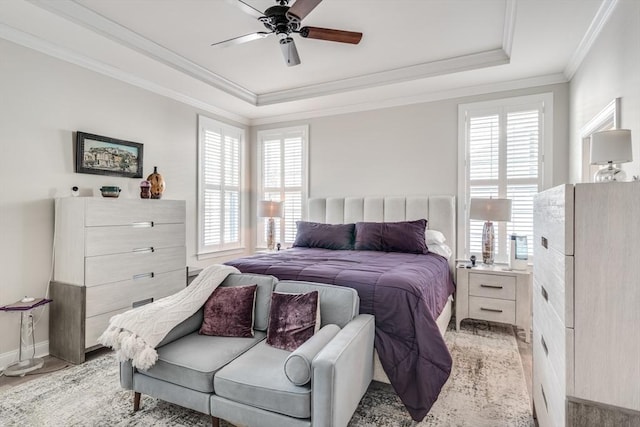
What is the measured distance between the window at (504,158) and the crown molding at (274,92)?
0.66 metres

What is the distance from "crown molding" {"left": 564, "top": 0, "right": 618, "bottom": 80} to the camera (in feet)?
7.71

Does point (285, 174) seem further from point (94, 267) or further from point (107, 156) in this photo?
point (94, 267)

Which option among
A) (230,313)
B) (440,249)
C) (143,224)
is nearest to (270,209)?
(143,224)

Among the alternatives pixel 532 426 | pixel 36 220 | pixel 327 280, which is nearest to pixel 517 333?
pixel 532 426

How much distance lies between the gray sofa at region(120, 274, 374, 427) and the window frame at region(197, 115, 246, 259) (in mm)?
2461

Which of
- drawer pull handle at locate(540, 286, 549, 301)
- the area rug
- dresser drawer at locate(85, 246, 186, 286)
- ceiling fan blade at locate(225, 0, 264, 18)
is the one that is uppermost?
ceiling fan blade at locate(225, 0, 264, 18)

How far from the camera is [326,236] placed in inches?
161

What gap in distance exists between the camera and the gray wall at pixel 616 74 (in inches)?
78.9

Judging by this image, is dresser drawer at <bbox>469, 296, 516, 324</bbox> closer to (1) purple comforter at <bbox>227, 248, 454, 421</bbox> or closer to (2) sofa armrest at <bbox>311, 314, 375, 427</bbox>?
(1) purple comforter at <bbox>227, 248, 454, 421</bbox>

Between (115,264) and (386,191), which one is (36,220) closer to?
(115,264)

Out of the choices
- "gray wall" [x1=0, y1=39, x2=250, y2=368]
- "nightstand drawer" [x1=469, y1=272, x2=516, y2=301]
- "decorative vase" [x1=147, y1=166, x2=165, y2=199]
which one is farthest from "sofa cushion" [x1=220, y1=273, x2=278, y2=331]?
"nightstand drawer" [x1=469, y1=272, x2=516, y2=301]

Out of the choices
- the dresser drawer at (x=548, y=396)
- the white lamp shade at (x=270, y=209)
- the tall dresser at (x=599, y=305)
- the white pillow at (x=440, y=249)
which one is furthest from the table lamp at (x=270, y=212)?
the tall dresser at (x=599, y=305)

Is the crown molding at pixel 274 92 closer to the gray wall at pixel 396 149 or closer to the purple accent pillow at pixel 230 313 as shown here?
the gray wall at pixel 396 149

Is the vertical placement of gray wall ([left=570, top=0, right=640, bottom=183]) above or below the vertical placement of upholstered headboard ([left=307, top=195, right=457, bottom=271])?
above
